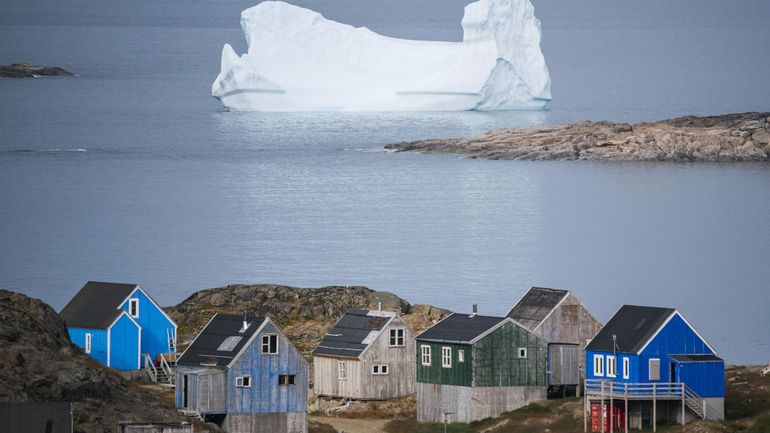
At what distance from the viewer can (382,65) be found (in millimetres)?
134375

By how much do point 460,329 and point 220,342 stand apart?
5381mm

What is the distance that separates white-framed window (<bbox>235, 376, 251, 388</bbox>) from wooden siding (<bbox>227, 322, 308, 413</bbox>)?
0.18 feet

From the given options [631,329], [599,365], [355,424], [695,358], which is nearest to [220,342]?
[355,424]

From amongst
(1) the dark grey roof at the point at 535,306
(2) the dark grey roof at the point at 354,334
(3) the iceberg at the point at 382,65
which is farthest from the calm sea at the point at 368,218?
(2) the dark grey roof at the point at 354,334

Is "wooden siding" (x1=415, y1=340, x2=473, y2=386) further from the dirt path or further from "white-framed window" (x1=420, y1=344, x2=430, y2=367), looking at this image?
the dirt path

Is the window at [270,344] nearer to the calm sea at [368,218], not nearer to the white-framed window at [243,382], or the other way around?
the white-framed window at [243,382]

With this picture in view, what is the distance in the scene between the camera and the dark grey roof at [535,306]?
38.7 metres

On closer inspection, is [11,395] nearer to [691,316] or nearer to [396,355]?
[396,355]

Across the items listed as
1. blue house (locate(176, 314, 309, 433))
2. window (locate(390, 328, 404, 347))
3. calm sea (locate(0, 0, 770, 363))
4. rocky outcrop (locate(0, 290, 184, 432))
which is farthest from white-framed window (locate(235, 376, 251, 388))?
calm sea (locate(0, 0, 770, 363))

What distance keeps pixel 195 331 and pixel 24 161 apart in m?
82.3

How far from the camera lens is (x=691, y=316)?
60406mm

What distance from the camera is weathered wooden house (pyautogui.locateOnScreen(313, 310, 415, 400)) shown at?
3797cm

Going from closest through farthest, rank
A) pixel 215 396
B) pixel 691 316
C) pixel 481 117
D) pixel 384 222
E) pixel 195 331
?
pixel 215 396 → pixel 195 331 → pixel 691 316 → pixel 384 222 → pixel 481 117

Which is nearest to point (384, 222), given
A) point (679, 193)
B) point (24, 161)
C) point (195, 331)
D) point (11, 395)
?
point (679, 193)
